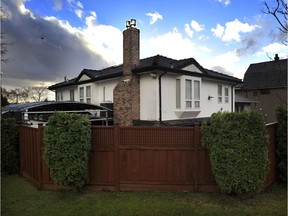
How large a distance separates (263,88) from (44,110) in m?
28.0

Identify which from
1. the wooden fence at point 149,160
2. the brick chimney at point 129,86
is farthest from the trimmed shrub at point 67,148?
the brick chimney at point 129,86

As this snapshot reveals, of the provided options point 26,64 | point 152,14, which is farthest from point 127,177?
point 26,64

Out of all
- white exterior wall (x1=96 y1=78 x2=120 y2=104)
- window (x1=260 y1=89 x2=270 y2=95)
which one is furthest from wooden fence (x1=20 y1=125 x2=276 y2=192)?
window (x1=260 y1=89 x2=270 y2=95)

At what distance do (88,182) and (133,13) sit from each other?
434 inches

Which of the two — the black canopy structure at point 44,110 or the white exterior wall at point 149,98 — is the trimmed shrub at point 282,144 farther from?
the black canopy structure at point 44,110

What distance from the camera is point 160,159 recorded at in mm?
6766

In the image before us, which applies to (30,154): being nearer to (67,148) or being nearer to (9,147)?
(9,147)

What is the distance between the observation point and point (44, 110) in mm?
13828

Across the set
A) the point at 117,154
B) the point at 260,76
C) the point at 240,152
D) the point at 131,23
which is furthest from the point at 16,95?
the point at 240,152

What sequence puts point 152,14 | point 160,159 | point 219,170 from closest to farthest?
point 219,170, point 160,159, point 152,14

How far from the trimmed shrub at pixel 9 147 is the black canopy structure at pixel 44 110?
236cm

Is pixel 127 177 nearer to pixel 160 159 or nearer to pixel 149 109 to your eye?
pixel 160 159

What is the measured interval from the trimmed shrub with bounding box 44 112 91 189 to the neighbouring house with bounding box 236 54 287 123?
88.0ft

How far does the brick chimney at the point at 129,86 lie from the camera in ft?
47.1
